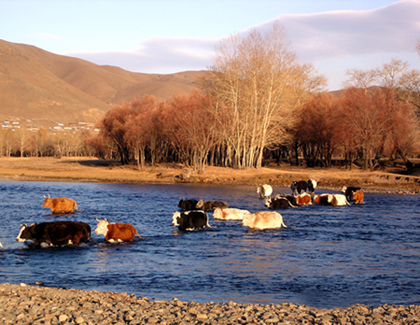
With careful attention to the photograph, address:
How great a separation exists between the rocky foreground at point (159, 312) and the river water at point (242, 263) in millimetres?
840

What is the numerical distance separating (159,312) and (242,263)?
16.4 feet

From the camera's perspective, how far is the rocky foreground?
293 inches

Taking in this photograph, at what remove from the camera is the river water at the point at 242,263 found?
10.0 meters

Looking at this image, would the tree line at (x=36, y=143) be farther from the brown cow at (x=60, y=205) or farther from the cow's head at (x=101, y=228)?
the cow's head at (x=101, y=228)

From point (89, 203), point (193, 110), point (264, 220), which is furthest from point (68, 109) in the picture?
point (264, 220)

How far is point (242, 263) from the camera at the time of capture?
12555mm

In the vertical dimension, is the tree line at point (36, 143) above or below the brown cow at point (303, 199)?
above

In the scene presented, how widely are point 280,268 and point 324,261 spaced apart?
167 cm

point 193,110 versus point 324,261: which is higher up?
A: point 193,110

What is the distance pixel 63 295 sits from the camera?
8.99 metres

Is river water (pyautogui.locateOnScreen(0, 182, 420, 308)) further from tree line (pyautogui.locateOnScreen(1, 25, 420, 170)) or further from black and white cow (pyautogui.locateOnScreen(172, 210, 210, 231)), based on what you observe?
tree line (pyautogui.locateOnScreen(1, 25, 420, 170))

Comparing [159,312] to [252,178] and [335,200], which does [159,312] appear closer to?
[335,200]

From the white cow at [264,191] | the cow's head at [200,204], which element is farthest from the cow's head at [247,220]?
the white cow at [264,191]

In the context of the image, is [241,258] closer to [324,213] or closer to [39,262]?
[39,262]
